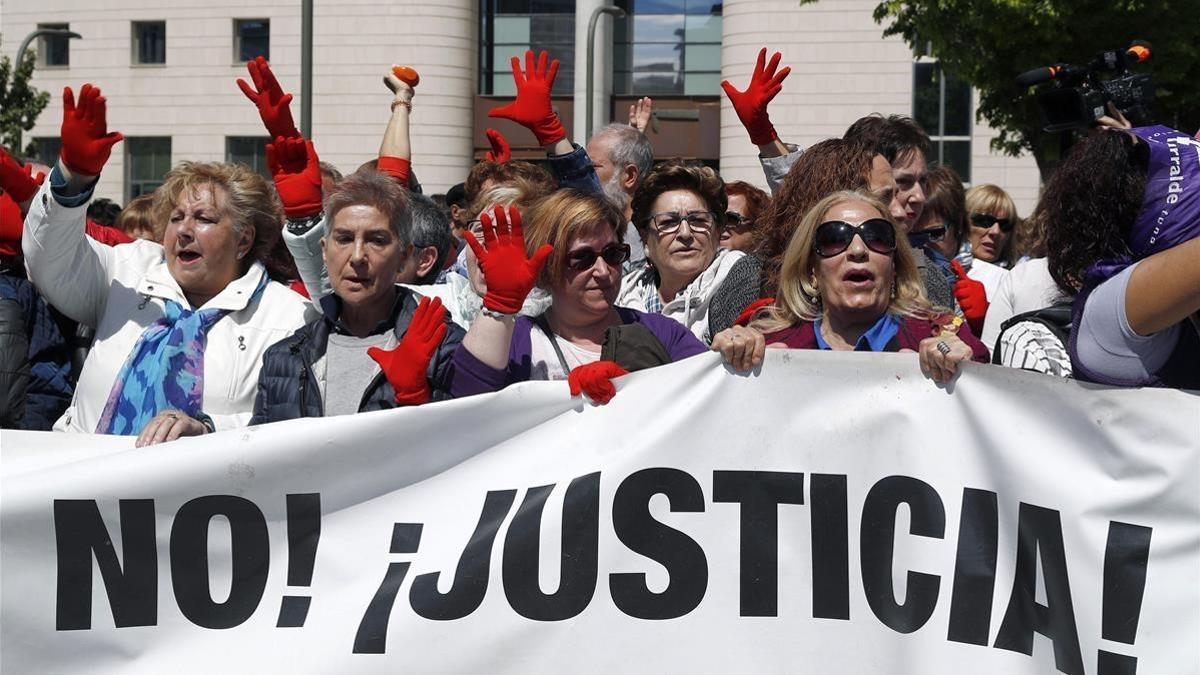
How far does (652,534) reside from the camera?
343cm

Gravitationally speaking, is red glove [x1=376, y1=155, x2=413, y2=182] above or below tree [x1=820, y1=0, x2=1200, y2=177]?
below

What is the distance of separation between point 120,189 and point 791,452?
33.1 meters

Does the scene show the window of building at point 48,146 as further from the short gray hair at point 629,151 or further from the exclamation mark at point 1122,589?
the exclamation mark at point 1122,589

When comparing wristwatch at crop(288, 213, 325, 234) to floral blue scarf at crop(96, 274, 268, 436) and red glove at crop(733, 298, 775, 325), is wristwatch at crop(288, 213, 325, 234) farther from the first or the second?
red glove at crop(733, 298, 775, 325)

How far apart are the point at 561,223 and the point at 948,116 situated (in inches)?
1079

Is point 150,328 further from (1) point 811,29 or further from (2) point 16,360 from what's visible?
(1) point 811,29

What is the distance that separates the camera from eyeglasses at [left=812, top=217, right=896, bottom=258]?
3.54 metres

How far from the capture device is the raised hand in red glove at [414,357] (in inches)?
146

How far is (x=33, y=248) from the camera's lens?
405 cm

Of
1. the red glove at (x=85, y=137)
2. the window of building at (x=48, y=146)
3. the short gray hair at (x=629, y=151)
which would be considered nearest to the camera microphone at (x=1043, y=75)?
the red glove at (x=85, y=137)

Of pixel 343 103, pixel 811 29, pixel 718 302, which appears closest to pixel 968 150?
pixel 811 29

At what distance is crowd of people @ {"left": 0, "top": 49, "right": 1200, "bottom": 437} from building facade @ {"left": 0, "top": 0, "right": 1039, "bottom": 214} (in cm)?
2545

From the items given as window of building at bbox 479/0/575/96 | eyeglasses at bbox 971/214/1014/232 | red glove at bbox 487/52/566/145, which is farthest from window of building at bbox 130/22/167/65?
red glove at bbox 487/52/566/145

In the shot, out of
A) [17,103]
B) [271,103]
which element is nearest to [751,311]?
[271,103]
